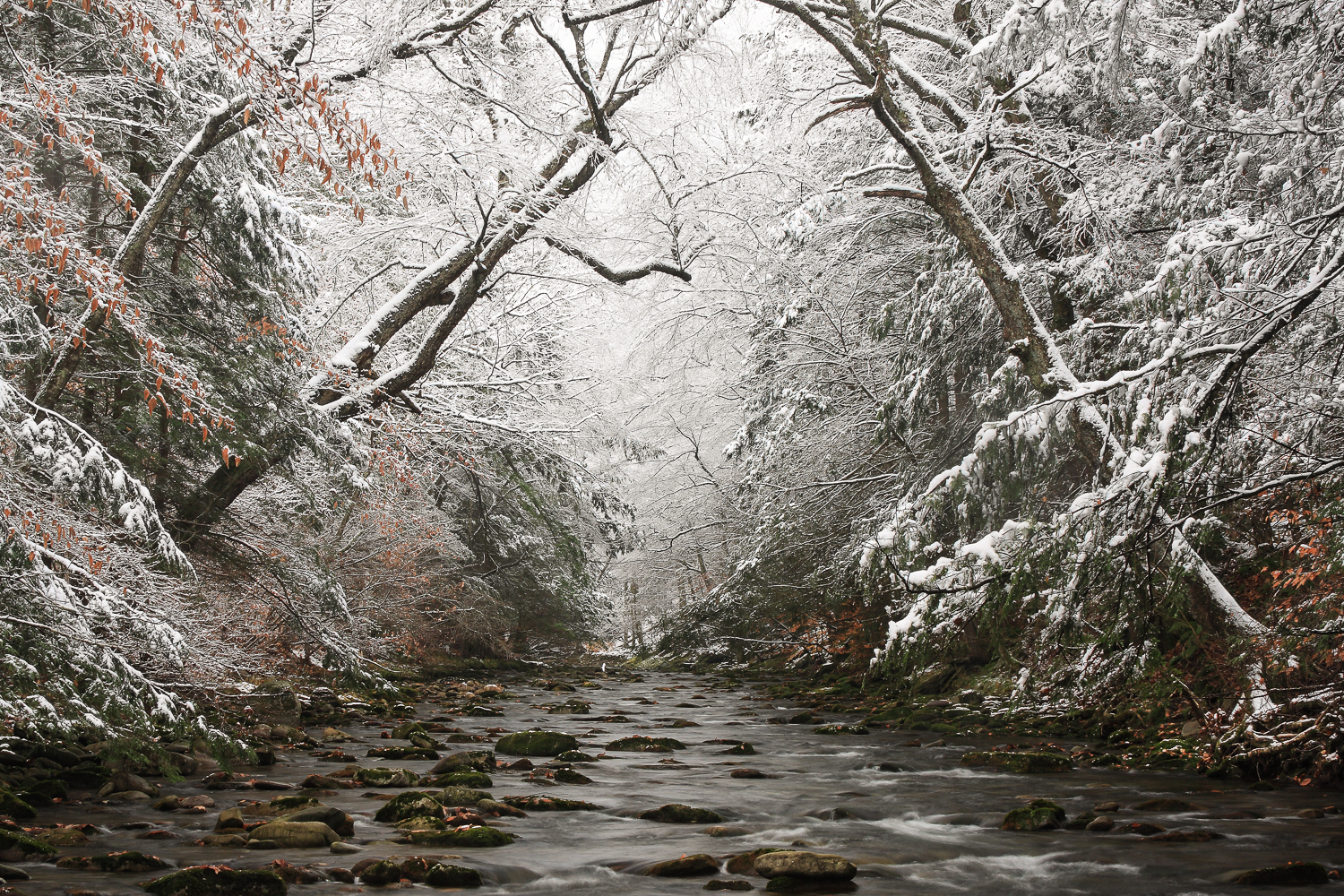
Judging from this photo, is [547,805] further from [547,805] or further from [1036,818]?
[1036,818]

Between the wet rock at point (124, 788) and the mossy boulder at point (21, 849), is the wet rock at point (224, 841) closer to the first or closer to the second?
the mossy boulder at point (21, 849)

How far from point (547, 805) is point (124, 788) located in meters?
2.79

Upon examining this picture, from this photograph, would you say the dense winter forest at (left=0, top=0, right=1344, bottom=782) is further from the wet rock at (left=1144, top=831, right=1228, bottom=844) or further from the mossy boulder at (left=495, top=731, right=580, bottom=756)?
the mossy boulder at (left=495, top=731, right=580, bottom=756)

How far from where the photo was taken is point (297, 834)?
4.96 m

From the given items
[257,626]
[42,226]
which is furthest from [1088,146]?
[257,626]

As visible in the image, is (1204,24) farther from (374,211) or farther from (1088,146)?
(374,211)

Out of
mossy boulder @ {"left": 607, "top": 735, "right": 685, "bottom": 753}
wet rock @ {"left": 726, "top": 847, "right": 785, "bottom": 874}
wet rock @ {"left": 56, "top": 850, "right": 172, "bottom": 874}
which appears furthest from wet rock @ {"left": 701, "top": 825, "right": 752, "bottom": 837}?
mossy boulder @ {"left": 607, "top": 735, "right": 685, "bottom": 753}

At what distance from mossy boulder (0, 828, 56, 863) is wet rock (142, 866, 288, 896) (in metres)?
0.84

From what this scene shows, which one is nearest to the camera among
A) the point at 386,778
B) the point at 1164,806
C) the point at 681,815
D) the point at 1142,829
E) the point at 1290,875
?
the point at 1290,875

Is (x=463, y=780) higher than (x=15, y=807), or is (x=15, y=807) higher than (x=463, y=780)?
(x=15, y=807)

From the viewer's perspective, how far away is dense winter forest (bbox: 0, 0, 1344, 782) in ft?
16.1

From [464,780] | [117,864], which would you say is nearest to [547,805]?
[464,780]

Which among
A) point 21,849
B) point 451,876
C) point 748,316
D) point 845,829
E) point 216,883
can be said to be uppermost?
point 748,316

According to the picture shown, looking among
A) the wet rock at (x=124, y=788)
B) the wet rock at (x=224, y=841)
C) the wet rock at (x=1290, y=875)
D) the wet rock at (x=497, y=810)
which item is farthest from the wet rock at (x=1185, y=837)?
the wet rock at (x=124, y=788)
